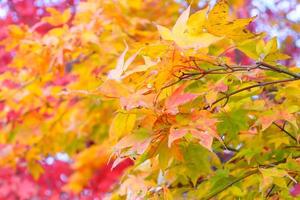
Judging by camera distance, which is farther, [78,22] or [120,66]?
[78,22]

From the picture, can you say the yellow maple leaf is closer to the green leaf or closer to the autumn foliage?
the autumn foliage

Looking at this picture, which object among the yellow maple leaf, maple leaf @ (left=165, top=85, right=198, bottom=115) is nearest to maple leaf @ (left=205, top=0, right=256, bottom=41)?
maple leaf @ (left=165, top=85, right=198, bottom=115)

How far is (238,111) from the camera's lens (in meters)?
1.02

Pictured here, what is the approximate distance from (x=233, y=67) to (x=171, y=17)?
4.98ft

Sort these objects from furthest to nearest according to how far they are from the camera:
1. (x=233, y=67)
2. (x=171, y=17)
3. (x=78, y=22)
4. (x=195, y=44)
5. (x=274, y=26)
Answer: (x=274, y=26) → (x=171, y=17) → (x=78, y=22) → (x=233, y=67) → (x=195, y=44)

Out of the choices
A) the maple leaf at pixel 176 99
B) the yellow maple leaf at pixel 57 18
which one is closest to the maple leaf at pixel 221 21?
the maple leaf at pixel 176 99

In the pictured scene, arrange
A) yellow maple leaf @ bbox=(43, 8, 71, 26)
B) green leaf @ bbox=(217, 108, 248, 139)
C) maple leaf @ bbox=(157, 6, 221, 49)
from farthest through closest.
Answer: yellow maple leaf @ bbox=(43, 8, 71, 26)
green leaf @ bbox=(217, 108, 248, 139)
maple leaf @ bbox=(157, 6, 221, 49)

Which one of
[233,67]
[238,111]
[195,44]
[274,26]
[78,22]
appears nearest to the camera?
[195,44]

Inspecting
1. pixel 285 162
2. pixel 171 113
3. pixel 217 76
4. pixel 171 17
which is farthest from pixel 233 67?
pixel 171 17

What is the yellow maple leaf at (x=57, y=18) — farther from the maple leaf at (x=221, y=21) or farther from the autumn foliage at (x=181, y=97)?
the maple leaf at (x=221, y=21)

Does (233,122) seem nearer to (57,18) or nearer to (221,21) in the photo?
(221,21)

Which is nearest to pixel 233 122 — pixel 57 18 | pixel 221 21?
pixel 221 21

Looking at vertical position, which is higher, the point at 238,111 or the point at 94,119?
the point at 238,111

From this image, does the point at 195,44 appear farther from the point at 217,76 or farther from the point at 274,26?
the point at 274,26
